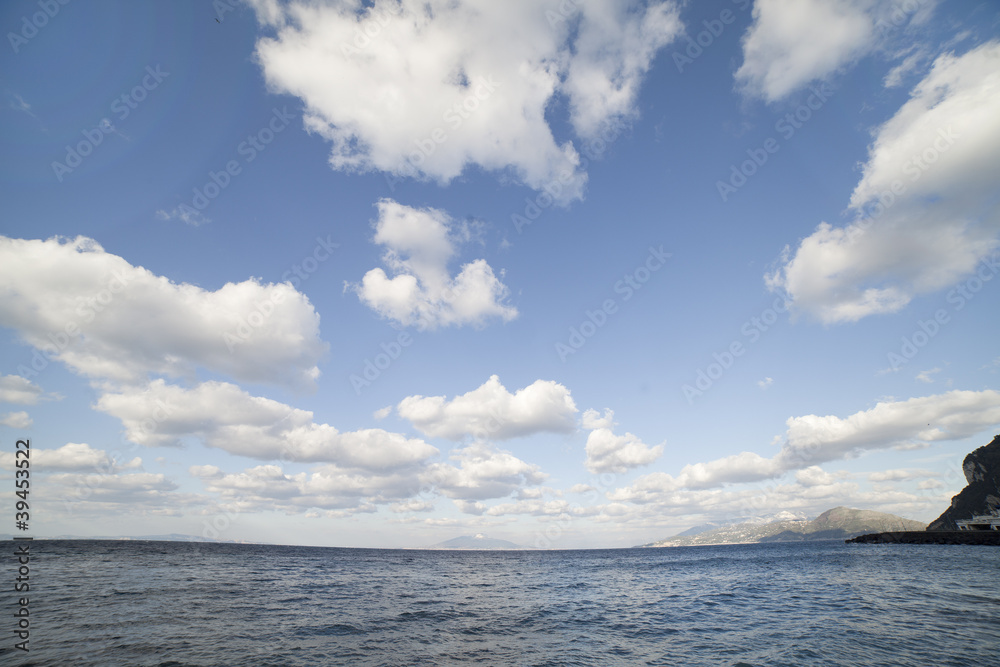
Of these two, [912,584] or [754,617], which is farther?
[912,584]

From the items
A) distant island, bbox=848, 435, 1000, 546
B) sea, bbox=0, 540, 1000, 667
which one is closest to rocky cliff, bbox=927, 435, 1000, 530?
distant island, bbox=848, 435, 1000, 546

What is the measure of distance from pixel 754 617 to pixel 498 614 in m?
18.6

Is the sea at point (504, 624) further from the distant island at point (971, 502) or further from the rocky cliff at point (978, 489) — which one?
the rocky cliff at point (978, 489)

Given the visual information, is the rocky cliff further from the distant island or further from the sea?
the sea

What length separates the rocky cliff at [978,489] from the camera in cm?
14362

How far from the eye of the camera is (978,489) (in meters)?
150

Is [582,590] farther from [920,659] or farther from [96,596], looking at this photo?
[96,596]

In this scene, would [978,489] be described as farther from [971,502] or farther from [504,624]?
[504,624]

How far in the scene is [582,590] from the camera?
43.8m

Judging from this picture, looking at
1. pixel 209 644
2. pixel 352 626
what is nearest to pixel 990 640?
pixel 352 626

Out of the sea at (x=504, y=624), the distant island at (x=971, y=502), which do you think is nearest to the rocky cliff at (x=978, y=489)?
the distant island at (x=971, y=502)

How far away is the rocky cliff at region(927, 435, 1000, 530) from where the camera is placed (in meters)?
144

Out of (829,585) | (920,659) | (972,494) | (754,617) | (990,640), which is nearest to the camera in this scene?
(920,659)

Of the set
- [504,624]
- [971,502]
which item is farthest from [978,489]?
[504,624]
